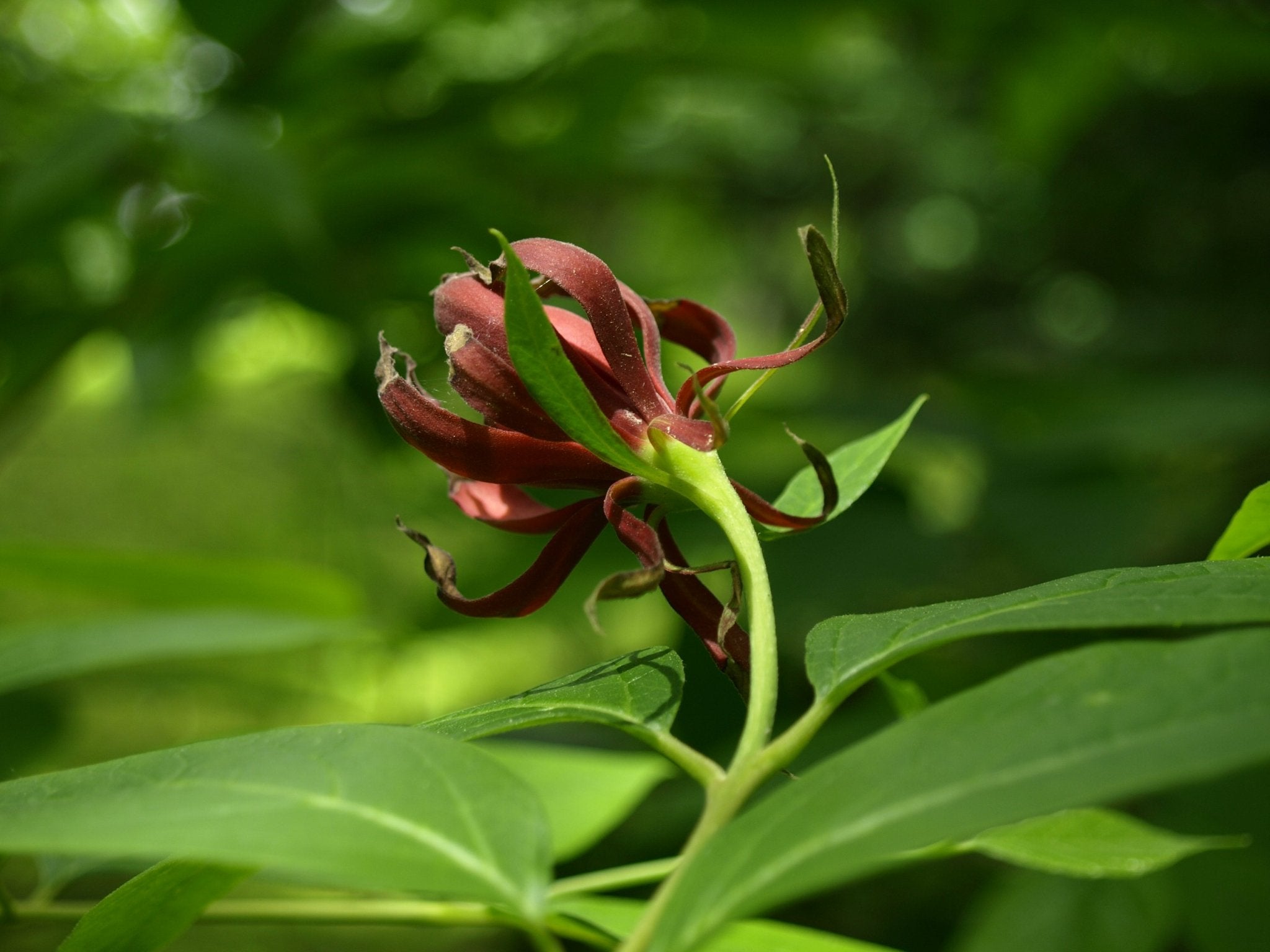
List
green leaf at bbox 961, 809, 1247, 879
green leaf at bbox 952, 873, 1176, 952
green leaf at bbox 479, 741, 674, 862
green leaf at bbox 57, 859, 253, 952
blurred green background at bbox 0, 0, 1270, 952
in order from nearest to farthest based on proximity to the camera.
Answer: green leaf at bbox 57, 859, 253, 952, green leaf at bbox 961, 809, 1247, 879, green leaf at bbox 479, 741, 674, 862, green leaf at bbox 952, 873, 1176, 952, blurred green background at bbox 0, 0, 1270, 952

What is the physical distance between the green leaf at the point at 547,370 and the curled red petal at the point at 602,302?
3cm

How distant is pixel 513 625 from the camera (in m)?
1.43

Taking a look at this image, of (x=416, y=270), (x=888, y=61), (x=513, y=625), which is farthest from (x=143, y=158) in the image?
(x=888, y=61)

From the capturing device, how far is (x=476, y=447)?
29 centimetres

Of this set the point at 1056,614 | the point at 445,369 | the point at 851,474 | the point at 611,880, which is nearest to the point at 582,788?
the point at 611,880

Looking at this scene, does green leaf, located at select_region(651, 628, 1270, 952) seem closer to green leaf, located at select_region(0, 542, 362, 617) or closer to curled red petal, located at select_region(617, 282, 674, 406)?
curled red petal, located at select_region(617, 282, 674, 406)

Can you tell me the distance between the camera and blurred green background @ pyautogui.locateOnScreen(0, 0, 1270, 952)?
820mm

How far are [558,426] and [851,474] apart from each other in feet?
0.39

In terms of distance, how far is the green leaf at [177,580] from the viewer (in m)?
0.61

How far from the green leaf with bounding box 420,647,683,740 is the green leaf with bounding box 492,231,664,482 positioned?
0.05m

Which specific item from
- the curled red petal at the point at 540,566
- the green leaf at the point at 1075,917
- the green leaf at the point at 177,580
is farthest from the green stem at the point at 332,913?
the green leaf at the point at 1075,917

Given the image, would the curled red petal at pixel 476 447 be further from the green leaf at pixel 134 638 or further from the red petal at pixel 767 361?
the green leaf at pixel 134 638

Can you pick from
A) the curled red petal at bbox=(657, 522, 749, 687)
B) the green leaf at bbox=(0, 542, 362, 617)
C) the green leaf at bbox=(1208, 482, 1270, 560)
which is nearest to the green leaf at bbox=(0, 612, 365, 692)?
the green leaf at bbox=(0, 542, 362, 617)

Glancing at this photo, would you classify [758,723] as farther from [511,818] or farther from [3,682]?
Result: [3,682]
